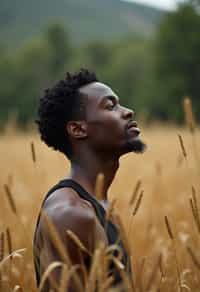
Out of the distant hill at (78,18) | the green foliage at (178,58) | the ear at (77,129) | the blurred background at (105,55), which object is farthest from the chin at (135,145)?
the distant hill at (78,18)

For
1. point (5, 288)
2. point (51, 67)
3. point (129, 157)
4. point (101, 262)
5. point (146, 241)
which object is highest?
point (101, 262)

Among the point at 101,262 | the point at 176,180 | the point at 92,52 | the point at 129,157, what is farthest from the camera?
the point at 92,52

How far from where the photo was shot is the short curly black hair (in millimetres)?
1456

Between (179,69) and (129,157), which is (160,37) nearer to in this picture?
(179,69)

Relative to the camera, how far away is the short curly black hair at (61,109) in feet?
4.78

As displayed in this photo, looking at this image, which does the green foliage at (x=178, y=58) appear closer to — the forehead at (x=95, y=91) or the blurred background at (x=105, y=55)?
the blurred background at (x=105, y=55)

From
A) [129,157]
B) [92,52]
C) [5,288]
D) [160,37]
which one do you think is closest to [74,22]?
[92,52]

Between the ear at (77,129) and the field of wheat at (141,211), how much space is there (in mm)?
100

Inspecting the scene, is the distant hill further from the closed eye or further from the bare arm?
the bare arm

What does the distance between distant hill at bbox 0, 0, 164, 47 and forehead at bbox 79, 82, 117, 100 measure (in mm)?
60631

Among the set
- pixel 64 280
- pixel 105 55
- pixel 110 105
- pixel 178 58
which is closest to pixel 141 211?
pixel 110 105

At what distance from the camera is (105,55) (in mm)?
44375

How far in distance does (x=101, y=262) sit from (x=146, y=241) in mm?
1438

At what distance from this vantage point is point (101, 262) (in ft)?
3.37
